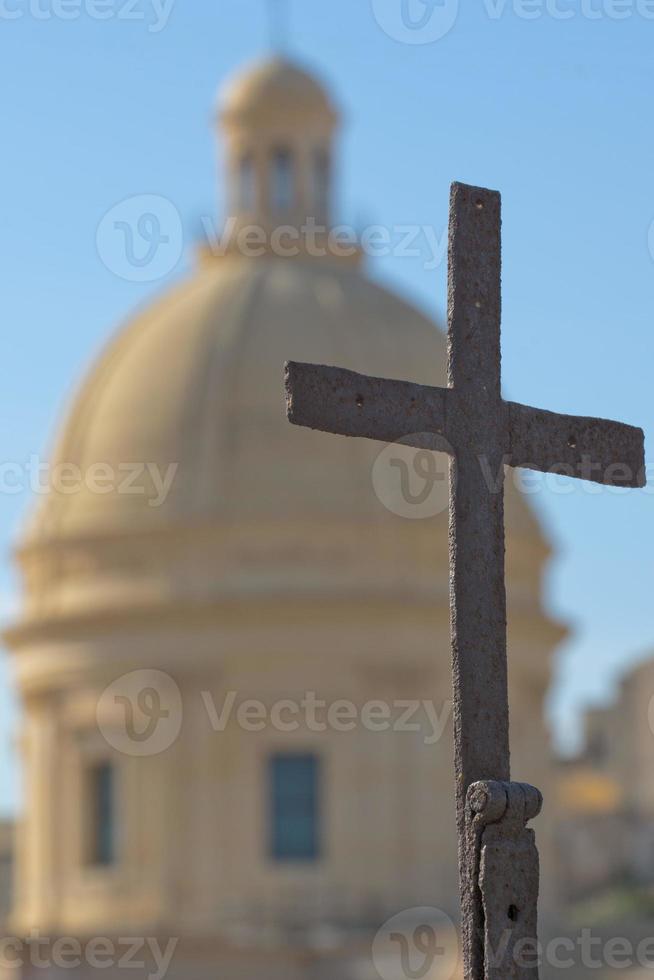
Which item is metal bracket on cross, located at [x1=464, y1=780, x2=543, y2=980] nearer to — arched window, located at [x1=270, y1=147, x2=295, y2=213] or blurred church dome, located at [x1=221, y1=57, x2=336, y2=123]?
arched window, located at [x1=270, y1=147, x2=295, y2=213]

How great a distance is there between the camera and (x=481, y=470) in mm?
7000

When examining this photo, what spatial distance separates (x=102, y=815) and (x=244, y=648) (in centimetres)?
298

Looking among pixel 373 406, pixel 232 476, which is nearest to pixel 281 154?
pixel 232 476

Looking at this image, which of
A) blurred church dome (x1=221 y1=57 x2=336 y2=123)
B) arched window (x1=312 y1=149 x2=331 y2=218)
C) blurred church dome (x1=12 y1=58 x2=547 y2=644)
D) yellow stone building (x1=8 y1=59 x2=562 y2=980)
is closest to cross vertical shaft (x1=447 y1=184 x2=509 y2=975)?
yellow stone building (x1=8 y1=59 x2=562 y2=980)

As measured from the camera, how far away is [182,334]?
35656mm

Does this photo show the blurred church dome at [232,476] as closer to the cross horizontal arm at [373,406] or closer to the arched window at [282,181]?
the arched window at [282,181]

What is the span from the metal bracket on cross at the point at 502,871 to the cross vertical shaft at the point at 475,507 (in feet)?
0.07

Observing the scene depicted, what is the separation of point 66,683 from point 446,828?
5151 millimetres

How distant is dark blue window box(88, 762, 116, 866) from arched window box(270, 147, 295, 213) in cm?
791

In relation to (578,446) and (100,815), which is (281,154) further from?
(578,446)

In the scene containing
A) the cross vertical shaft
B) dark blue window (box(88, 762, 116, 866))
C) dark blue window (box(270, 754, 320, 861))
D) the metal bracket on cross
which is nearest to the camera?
the metal bracket on cross

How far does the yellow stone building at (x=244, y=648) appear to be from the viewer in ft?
112

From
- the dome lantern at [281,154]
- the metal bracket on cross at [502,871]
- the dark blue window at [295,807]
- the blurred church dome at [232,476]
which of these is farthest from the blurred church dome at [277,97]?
the metal bracket on cross at [502,871]

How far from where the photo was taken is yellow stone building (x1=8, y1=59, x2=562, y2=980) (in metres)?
34.1
